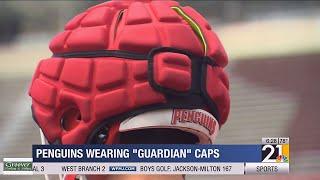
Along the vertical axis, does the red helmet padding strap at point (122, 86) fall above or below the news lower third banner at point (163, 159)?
above

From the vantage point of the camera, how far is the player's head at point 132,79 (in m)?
1.63

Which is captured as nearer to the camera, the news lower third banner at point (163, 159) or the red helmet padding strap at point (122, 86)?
the red helmet padding strap at point (122, 86)

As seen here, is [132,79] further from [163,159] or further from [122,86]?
[163,159]

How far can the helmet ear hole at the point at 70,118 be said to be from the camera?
168cm

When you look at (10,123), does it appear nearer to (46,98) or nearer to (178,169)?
(46,98)

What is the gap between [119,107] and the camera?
5.33ft

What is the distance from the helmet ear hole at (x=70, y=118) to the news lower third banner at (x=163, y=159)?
72 mm

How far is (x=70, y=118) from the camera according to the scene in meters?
1.70

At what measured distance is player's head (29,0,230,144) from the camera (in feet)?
5.34

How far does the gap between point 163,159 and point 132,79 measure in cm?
31

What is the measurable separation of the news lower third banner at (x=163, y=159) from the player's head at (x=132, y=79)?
1.5 inches

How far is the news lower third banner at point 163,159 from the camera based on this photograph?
1725 mm

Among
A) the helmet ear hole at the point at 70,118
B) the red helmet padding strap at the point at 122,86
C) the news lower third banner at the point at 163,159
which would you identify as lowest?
the news lower third banner at the point at 163,159

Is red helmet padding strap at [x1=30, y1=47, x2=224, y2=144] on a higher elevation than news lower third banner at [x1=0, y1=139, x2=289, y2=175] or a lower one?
higher
